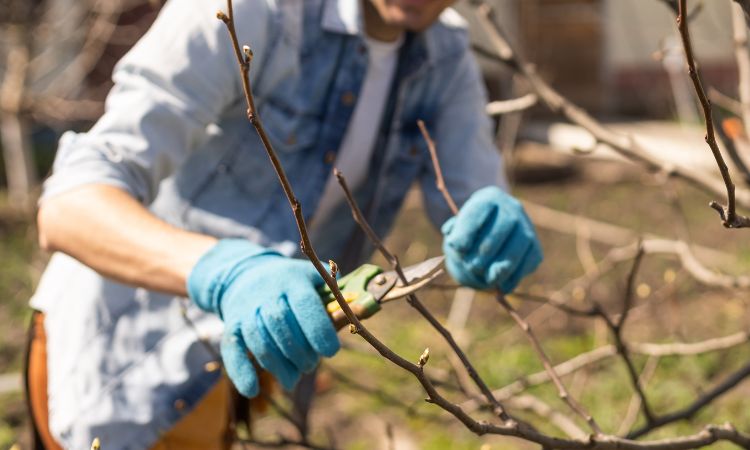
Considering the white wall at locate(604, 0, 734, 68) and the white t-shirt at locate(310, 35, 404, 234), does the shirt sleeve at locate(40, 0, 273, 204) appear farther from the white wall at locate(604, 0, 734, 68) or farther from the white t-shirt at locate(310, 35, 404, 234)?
the white wall at locate(604, 0, 734, 68)

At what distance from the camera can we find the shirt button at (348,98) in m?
2.09

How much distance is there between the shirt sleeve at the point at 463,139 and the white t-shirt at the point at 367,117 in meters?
0.19

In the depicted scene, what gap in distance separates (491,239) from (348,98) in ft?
1.69

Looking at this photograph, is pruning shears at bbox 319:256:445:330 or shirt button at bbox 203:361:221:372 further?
shirt button at bbox 203:361:221:372

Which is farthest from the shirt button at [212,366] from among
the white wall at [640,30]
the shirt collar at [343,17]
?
the white wall at [640,30]

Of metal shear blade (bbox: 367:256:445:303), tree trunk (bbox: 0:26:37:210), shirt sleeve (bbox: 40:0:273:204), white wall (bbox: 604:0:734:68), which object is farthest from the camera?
white wall (bbox: 604:0:734:68)

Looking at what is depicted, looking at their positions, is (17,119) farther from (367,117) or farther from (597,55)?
(597,55)

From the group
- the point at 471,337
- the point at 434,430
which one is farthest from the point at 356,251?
the point at 471,337

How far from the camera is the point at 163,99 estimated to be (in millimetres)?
1763

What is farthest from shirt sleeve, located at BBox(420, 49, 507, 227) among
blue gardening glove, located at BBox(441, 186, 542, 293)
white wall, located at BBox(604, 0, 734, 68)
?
white wall, located at BBox(604, 0, 734, 68)

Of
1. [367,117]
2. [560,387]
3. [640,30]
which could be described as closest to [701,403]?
[560,387]

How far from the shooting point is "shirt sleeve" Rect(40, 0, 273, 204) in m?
1.72

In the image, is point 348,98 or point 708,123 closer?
point 708,123

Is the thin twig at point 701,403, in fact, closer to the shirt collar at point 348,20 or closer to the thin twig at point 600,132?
the thin twig at point 600,132
